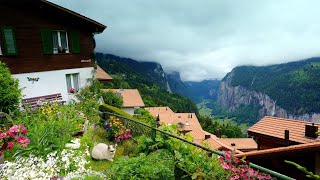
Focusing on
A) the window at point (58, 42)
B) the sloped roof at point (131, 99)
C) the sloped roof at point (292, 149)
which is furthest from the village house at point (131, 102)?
the sloped roof at point (292, 149)

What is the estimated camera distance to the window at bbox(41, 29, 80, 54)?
16.5 meters

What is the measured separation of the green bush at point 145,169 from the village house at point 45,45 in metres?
11.3

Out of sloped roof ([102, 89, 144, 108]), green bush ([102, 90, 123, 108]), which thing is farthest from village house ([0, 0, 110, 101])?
sloped roof ([102, 89, 144, 108])

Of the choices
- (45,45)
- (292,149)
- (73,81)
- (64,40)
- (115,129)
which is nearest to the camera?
(115,129)

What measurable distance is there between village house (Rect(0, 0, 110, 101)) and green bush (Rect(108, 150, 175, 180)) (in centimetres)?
1127

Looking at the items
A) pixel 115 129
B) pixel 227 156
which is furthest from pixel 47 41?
pixel 227 156

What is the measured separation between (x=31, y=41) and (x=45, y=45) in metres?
0.85

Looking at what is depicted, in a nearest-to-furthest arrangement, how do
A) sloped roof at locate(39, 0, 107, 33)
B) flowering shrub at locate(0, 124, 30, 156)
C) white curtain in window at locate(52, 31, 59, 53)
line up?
flowering shrub at locate(0, 124, 30, 156)
sloped roof at locate(39, 0, 107, 33)
white curtain in window at locate(52, 31, 59, 53)

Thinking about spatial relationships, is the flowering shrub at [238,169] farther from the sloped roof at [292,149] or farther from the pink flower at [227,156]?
the sloped roof at [292,149]

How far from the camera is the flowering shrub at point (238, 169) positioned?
11.4ft

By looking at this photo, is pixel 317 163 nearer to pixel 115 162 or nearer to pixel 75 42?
pixel 115 162

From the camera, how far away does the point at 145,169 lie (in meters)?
4.24

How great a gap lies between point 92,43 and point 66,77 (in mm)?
3441

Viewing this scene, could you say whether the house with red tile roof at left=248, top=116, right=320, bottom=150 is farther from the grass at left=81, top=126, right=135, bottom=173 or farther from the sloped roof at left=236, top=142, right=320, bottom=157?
the grass at left=81, top=126, right=135, bottom=173
